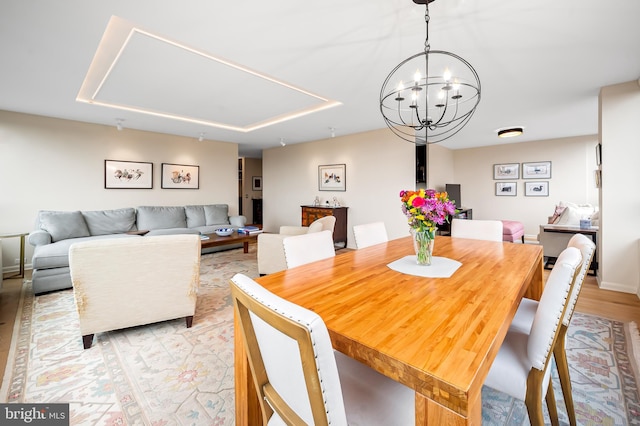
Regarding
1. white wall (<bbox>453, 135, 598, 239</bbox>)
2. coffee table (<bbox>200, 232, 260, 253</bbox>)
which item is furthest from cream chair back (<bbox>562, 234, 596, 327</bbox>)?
white wall (<bbox>453, 135, 598, 239</bbox>)

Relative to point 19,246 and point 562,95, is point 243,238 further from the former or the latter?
point 562,95

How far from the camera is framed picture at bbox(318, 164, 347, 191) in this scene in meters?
5.98

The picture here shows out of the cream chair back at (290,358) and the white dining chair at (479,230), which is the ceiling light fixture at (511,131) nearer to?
the white dining chair at (479,230)

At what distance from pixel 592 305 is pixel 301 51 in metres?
3.80

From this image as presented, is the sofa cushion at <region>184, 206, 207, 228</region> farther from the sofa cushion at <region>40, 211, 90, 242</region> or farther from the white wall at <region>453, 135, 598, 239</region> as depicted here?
the white wall at <region>453, 135, 598, 239</region>

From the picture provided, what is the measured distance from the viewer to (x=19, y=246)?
420 cm

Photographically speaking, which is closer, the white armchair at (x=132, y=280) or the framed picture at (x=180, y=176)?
the white armchair at (x=132, y=280)

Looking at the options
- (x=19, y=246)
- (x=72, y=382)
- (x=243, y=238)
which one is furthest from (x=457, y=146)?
(x=19, y=246)

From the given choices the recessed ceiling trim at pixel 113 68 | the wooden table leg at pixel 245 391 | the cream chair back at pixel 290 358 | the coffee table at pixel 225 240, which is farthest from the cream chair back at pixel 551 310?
the coffee table at pixel 225 240

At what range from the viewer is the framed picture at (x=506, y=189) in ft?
22.6

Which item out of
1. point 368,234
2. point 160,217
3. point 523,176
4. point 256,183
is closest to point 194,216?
point 160,217

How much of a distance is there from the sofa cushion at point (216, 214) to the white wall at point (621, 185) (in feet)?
19.9

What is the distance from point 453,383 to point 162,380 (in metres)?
1.84

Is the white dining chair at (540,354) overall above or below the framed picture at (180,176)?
below
